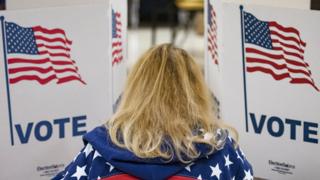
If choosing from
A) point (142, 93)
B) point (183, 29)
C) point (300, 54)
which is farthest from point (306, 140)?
point (183, 29)

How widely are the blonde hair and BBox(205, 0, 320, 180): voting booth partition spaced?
56cm

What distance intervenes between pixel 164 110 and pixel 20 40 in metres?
0.90

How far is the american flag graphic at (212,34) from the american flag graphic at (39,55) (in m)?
0.67

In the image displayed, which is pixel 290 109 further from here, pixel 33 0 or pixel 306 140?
pixel 33 0

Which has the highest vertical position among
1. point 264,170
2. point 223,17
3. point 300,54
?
point 223,17

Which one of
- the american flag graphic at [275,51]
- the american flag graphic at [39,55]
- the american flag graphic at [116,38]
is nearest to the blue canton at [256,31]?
the american flag graphic at [275,51]

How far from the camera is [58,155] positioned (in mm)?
2801

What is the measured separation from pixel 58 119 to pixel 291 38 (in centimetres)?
115

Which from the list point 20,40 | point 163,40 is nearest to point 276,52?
point 20,40


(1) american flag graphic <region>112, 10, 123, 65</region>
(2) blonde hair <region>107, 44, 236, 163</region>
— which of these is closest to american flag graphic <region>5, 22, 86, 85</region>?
(1) american flag graphic <region>112, 10, 123, 65</region>

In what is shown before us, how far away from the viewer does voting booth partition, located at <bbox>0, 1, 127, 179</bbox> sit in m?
2.62

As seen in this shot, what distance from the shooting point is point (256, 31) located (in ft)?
8.68

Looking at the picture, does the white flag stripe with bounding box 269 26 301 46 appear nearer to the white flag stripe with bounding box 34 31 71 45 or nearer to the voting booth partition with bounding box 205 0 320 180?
the voting booth partition with bounding box 205 0 320 180

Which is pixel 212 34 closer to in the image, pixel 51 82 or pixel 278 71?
pixel 278 71
